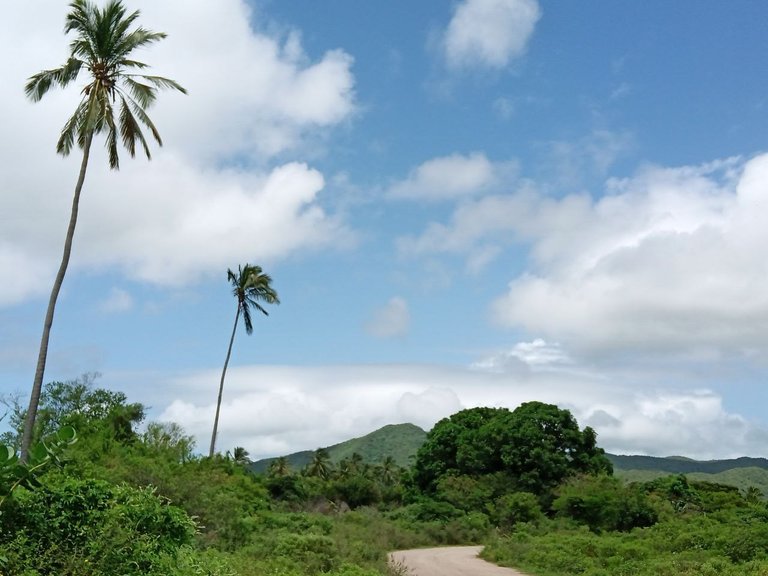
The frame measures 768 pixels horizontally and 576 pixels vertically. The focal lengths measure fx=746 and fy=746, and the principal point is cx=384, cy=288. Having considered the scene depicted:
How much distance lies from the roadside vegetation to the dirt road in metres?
1.02

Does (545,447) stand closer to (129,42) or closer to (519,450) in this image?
(519,450)

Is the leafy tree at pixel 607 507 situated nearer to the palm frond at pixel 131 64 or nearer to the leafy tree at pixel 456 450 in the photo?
the leafy tree at pixel 456 450

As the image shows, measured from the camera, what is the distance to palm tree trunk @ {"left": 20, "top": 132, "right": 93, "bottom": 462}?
22.2 m

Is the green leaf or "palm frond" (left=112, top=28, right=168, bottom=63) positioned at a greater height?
"palm frond" (left=112, top=28, right=168, bottom=63)

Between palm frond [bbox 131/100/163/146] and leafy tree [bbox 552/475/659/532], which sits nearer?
palm frond [bbox 131/100/163/146]

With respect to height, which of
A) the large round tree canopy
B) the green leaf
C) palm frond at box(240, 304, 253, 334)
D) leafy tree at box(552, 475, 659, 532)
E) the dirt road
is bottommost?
the dirt road

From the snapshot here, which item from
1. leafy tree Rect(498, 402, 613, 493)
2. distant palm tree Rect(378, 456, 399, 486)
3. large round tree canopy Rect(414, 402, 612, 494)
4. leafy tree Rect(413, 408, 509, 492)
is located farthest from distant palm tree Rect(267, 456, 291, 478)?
leafy tree Rect(498, 402, 613, 493)

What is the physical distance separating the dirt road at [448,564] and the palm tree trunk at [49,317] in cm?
1146

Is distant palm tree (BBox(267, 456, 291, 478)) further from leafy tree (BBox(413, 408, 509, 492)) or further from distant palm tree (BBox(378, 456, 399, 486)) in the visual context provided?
leafy tree (BBox(413, 408, 509, 492))

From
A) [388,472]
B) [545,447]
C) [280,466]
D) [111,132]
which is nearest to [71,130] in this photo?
[111,132]

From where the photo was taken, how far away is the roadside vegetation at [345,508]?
825cm

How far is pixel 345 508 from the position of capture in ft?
156

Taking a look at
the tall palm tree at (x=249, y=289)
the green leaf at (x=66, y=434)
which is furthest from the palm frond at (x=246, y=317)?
the green leaf at (x=66, y=434)

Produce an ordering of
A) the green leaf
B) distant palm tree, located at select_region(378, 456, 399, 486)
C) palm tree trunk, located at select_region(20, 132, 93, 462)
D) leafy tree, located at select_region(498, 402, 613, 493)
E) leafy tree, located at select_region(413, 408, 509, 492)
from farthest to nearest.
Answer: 1. distant palm tree, located at select_region(378, 456, 399, 486)
2. leafy tree, located at select_region(413, 408, 509, 492)
3. leafy tree, located at select_region(498, 402, 613, 493)
4. palm tree trunk, located at select_region(20, 132, 93, 462)
5. the green leaf
